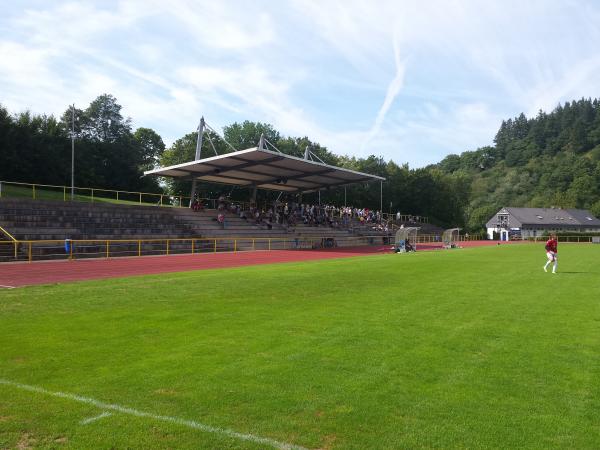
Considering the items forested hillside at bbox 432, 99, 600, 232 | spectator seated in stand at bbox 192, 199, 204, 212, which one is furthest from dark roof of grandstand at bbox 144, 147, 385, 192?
forested hillside at bbox 432, 99, 600, 232

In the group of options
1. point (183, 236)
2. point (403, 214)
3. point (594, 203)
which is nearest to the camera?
point (183, 236)

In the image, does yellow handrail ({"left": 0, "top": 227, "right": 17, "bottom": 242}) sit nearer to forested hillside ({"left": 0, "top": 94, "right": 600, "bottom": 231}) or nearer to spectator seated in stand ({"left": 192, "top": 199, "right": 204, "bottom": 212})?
spectator seated in stand ({"left": 192, "top": 199, "right": 204, "bottom": 212})

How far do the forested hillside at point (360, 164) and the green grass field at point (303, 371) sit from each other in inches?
1719

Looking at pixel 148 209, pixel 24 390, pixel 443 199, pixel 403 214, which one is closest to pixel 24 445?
pixel 24 390

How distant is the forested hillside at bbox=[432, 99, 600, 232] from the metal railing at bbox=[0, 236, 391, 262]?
7411 cm

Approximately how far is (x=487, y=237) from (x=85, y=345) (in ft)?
313

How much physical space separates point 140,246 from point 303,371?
1041 inches

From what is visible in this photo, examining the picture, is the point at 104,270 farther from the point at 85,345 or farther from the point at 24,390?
the point at 24,390

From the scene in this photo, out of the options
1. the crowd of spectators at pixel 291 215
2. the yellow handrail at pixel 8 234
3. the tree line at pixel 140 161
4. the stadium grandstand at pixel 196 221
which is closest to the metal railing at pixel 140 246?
the stadium grandstand at pixel 196 221

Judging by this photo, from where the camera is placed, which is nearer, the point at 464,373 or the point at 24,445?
the point at 24,445

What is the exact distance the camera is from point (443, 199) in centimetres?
9375

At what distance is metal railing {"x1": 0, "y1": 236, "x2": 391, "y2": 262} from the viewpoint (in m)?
24.5

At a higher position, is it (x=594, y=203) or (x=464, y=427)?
(x=594, y=203)

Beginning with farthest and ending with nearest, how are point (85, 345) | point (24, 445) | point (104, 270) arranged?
point (104, 270)
point (85, 345)
point (24, 445)
